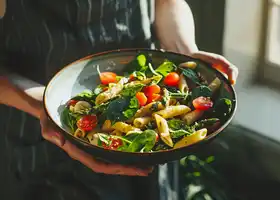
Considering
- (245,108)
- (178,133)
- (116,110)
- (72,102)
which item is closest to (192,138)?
(178,133)

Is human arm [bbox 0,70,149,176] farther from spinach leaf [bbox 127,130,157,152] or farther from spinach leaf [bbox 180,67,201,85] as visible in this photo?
spinach leaf [bbox 180,67,201,85]

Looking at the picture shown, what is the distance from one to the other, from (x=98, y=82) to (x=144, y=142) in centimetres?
25

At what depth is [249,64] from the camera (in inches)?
70.2

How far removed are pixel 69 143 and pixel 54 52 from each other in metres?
0.26

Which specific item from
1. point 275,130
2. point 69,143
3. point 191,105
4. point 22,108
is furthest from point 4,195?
point 275,130

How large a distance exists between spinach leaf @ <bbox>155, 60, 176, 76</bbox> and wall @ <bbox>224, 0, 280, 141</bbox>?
0.60 metres

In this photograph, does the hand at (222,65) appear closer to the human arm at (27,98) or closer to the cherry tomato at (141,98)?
the cherry tomato at (141,98)

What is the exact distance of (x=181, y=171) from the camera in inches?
69.1

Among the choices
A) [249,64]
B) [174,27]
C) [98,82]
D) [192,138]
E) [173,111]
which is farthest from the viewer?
[249,64]

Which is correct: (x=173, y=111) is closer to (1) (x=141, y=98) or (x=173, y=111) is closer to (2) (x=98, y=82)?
(1) (x=141, y=98)

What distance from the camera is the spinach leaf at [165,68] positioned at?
1190mm

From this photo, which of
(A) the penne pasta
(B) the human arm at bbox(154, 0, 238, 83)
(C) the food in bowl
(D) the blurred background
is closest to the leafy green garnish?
(C) the food in bowl

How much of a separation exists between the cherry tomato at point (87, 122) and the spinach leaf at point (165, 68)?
0.61 ft

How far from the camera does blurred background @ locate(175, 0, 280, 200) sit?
172 cm
